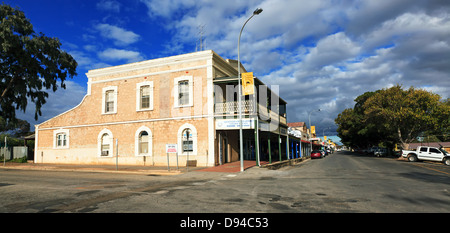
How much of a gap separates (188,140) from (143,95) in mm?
5994

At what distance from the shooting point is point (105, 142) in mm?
23391

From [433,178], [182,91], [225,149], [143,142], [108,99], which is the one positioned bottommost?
[433,178]

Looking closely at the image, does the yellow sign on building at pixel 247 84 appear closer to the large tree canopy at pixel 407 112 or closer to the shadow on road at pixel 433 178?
the shadow on road at pixel 433 178

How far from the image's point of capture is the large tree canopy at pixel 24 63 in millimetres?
22875

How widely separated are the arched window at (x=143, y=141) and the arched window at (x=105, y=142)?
9.36ft

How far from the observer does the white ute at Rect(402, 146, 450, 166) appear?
24.9 meters

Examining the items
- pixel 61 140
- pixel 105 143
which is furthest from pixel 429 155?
pixel 61 140

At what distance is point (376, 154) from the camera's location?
4981 centimetres

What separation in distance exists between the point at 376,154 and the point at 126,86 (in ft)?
152

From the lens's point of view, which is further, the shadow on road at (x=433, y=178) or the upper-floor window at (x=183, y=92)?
the upper-floor window at (x=183, y=92)

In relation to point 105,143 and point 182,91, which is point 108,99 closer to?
point 105,143

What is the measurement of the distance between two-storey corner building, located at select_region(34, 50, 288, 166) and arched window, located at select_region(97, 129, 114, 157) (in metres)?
0.06

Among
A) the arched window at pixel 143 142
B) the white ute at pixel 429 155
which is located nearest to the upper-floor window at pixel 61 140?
the arched window at pixel 143 142
